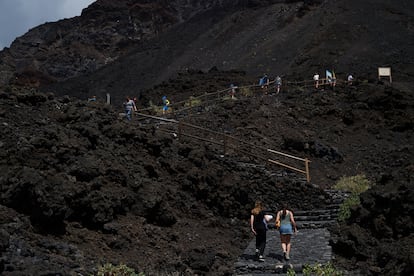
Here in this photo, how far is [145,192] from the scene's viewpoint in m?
11.7

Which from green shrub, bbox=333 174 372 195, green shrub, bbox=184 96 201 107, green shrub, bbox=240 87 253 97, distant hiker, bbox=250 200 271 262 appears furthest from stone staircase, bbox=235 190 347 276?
green shrub, bbox=240 87 253 97

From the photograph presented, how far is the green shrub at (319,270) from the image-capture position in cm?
922

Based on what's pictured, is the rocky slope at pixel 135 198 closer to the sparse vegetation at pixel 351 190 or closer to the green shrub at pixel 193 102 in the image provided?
the sparse vegetation at pixel 351 190

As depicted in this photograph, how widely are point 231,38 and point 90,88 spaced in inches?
604

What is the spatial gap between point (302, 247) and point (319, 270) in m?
2.55

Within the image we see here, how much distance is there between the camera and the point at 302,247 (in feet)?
38.9

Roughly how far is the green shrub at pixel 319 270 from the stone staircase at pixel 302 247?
314 mm

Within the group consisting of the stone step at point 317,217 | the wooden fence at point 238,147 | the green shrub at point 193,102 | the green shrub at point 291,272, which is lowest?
the green shrub at point 291,272

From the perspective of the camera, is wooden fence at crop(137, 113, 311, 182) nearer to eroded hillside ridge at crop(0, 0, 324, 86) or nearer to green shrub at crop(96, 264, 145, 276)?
green shrub at crop(96, 264, 145, 276)

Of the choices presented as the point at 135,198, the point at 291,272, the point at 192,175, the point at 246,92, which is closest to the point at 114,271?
the point at 291,272

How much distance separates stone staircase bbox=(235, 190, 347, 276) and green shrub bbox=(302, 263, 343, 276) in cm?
31

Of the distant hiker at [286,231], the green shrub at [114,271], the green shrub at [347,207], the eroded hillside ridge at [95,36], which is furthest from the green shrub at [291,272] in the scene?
the eroded hillside ridge at [95,36]

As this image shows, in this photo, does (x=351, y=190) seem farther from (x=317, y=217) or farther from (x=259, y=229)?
(x=259, y=229)

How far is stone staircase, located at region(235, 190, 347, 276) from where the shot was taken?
1022cm
